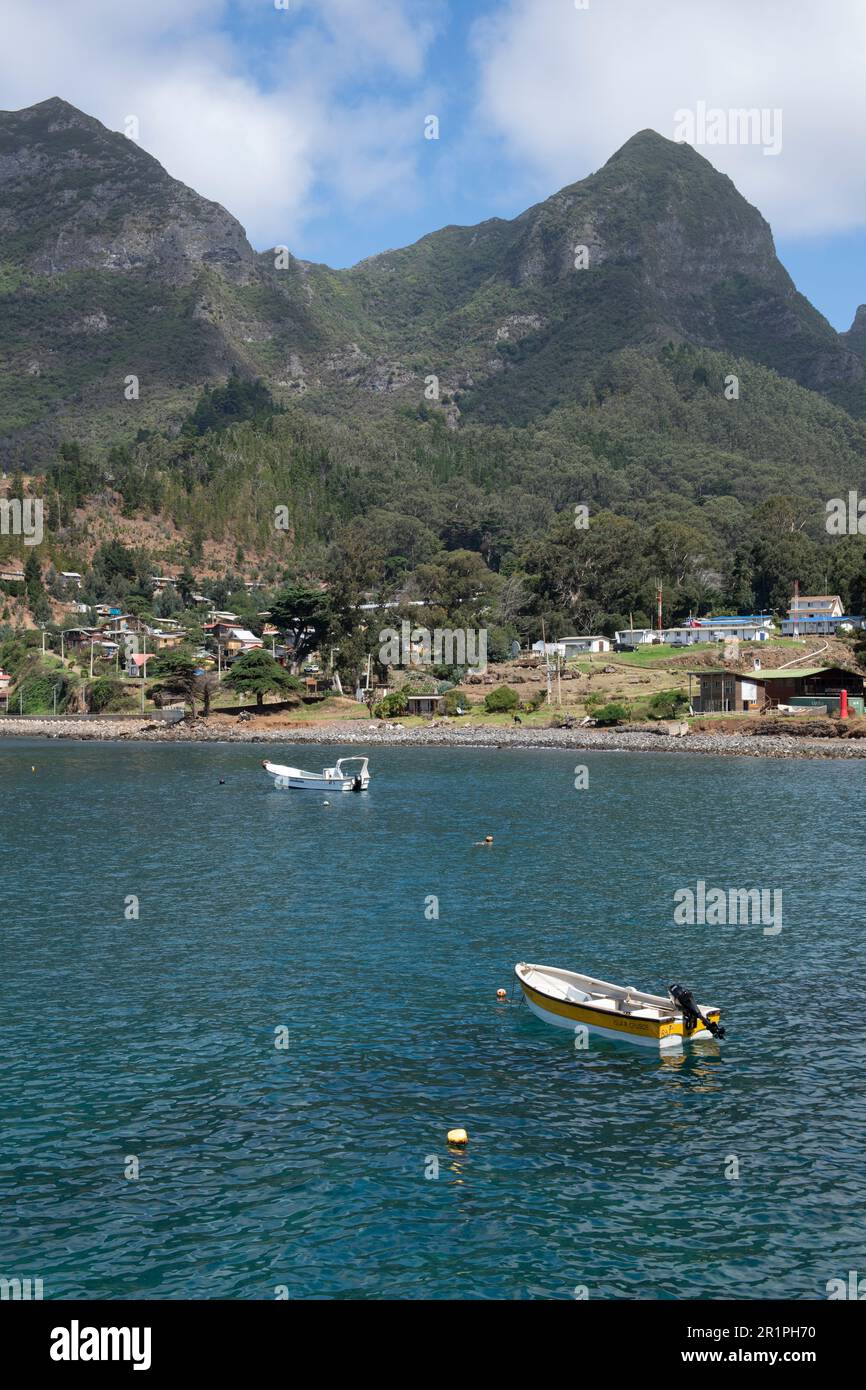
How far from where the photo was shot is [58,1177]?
816 inches

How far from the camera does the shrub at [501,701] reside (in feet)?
460

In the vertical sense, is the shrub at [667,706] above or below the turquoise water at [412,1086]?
Answer: above

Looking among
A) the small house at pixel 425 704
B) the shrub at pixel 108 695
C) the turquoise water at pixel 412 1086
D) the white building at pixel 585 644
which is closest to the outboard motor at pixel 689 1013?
the turquoise water at pixel 412 1086

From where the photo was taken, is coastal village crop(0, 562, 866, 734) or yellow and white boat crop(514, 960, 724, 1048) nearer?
yellow and white boat crop(514, 960, 724, 1048)

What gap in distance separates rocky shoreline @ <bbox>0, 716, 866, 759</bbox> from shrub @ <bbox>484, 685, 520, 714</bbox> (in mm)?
7031

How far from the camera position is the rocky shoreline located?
360 feet

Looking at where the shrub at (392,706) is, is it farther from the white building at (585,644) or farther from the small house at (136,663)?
the small house at (136,663)

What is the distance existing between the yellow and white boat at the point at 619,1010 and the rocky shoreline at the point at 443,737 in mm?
81863

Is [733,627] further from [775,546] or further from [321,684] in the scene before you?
[321,684]

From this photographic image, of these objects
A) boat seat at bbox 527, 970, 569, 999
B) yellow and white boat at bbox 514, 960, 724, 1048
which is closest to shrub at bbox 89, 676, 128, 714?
boat seat at bbox 527, 970, 569, 999

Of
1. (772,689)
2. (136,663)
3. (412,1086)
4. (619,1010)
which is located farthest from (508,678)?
(412,1086)

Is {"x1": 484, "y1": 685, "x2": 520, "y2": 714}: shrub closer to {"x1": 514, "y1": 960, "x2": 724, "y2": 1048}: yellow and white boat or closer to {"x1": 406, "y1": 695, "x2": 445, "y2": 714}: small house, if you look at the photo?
{"x1": 406, "y1": 695, "x2": 445, "y2": 714}: small house

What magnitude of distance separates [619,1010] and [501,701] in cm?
11275
